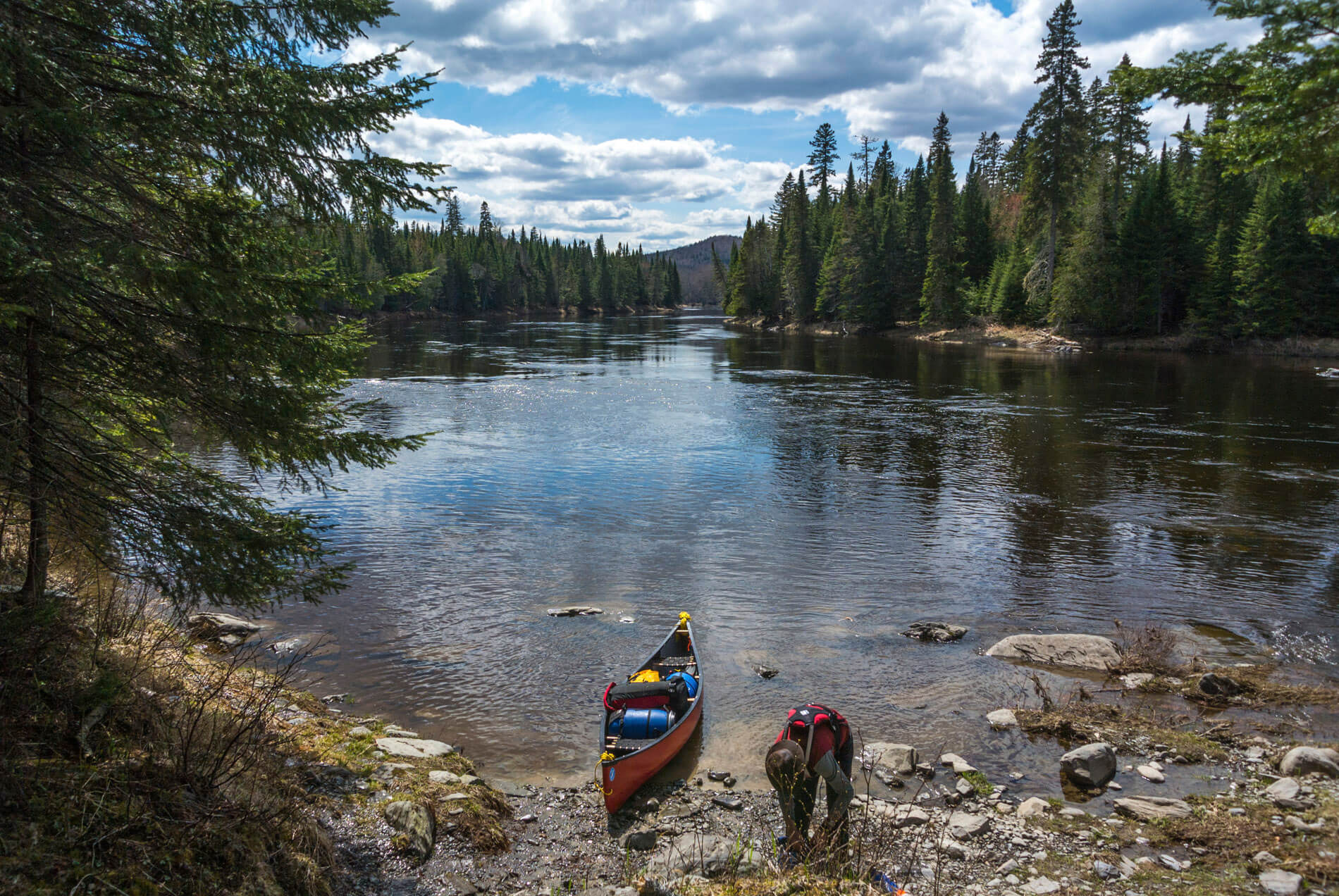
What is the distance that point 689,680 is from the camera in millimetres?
10492

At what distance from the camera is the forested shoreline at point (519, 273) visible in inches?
4675

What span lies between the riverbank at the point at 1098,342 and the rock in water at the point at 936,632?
51.8m

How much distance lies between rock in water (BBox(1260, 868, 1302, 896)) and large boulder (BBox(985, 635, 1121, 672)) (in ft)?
18.8

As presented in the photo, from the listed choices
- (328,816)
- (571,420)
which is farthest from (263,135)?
(571,420)

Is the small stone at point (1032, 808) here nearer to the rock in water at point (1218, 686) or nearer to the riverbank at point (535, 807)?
the riverbank at point (535, 807)

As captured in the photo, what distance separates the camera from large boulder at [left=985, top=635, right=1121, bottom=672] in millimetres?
11812

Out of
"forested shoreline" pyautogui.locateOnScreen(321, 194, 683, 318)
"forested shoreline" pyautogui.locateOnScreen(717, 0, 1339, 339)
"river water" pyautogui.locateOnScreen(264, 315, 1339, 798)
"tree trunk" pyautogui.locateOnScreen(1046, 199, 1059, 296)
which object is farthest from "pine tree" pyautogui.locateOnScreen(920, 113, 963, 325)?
"forested shoreline" pyautogui.locateOnScreen(321, 194, 683, 318)

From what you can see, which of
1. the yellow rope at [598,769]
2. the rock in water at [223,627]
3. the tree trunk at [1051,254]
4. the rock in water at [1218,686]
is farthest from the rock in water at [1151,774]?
the tree trunk at [1051,254]

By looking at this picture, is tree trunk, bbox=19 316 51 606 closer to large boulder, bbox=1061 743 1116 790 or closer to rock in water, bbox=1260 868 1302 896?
rock in water, bbox=1260 868 1302 896

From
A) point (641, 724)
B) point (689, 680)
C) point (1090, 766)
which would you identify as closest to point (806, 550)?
point (689, 680)

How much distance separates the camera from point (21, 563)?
7.41 m

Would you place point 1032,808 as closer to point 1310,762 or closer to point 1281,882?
point 1281,882

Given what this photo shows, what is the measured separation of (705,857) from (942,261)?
71.1 m

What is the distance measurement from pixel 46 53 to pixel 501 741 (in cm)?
824
